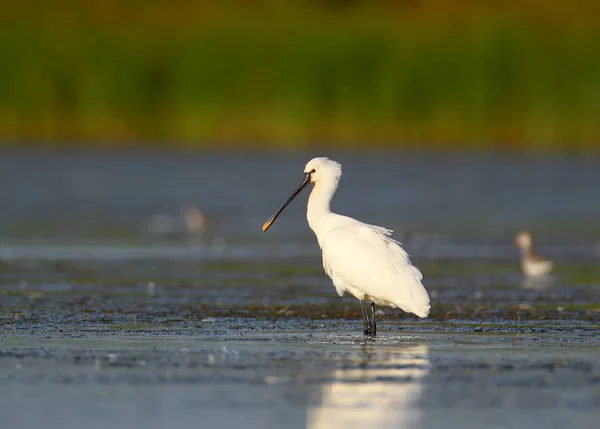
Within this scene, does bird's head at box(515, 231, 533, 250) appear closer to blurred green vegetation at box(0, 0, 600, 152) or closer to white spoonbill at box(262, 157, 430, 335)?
white spoonbill at box(262, 157, 430, 335)

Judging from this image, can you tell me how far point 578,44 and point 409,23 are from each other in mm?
Result: 7470

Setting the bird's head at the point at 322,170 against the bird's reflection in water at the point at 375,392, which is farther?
the bird's head at the point at 322,170

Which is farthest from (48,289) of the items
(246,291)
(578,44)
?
(578,44)

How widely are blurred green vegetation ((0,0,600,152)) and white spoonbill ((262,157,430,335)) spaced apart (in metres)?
30.7

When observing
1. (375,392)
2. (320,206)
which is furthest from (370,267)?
(375,392)

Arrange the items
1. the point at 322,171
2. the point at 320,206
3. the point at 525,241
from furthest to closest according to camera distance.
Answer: the point at 525,241, the point at 322,171, the point at 320,206

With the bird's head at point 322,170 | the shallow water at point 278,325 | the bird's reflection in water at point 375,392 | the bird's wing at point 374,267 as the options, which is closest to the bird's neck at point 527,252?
the shallow water at point 278,325

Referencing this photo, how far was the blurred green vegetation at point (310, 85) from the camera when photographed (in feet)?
141

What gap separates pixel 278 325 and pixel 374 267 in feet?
2.89

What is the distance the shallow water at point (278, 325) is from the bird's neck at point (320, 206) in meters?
0.76

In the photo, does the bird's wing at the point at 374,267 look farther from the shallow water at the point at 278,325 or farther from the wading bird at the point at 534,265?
the wading bird at the point at 534,265

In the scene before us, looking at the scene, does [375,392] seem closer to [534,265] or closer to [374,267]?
[374,267]

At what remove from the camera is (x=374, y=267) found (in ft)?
38.9

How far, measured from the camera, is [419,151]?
146 ft
